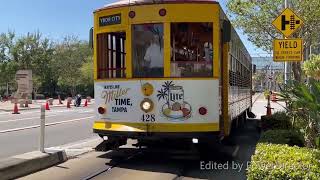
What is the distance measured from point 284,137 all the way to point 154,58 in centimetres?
289

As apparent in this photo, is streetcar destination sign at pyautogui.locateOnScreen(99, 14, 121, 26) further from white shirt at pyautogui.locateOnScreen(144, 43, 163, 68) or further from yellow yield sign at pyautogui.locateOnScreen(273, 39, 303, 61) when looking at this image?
yellow yield sign at pyautogui.locateOnScreen(273, 39, 303, 61)

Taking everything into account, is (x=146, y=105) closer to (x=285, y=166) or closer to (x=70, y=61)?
(x=285, y=166)

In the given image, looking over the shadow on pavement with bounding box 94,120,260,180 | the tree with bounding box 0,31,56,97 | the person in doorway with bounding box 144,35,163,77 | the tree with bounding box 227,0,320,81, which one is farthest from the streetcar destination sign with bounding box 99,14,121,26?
the tree with bounding box 0,31,56,97

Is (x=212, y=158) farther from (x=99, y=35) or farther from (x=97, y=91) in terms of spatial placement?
(x=99, y=35)

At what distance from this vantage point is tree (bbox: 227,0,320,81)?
77.6 feet

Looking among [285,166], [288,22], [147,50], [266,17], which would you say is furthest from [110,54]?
[266,17]

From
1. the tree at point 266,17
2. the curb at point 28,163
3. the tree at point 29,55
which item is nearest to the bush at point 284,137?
the curb at point 28,163

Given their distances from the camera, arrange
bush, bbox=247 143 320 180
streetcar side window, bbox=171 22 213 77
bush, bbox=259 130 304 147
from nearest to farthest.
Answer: bush, bbox=247 143 320 180
bush, bbox=259 130 304 147
streetcar side window, bbox=171 22 213 77

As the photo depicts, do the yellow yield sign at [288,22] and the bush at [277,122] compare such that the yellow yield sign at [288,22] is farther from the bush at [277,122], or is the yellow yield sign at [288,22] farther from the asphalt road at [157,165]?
the asphalt road at [157,165]

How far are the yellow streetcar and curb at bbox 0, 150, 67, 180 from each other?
1.10 metres

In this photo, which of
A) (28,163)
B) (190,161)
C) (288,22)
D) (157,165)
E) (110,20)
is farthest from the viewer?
(288,22)

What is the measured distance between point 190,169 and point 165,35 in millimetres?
2632

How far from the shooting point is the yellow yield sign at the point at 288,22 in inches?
514

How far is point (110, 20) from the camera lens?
10.9 meters
